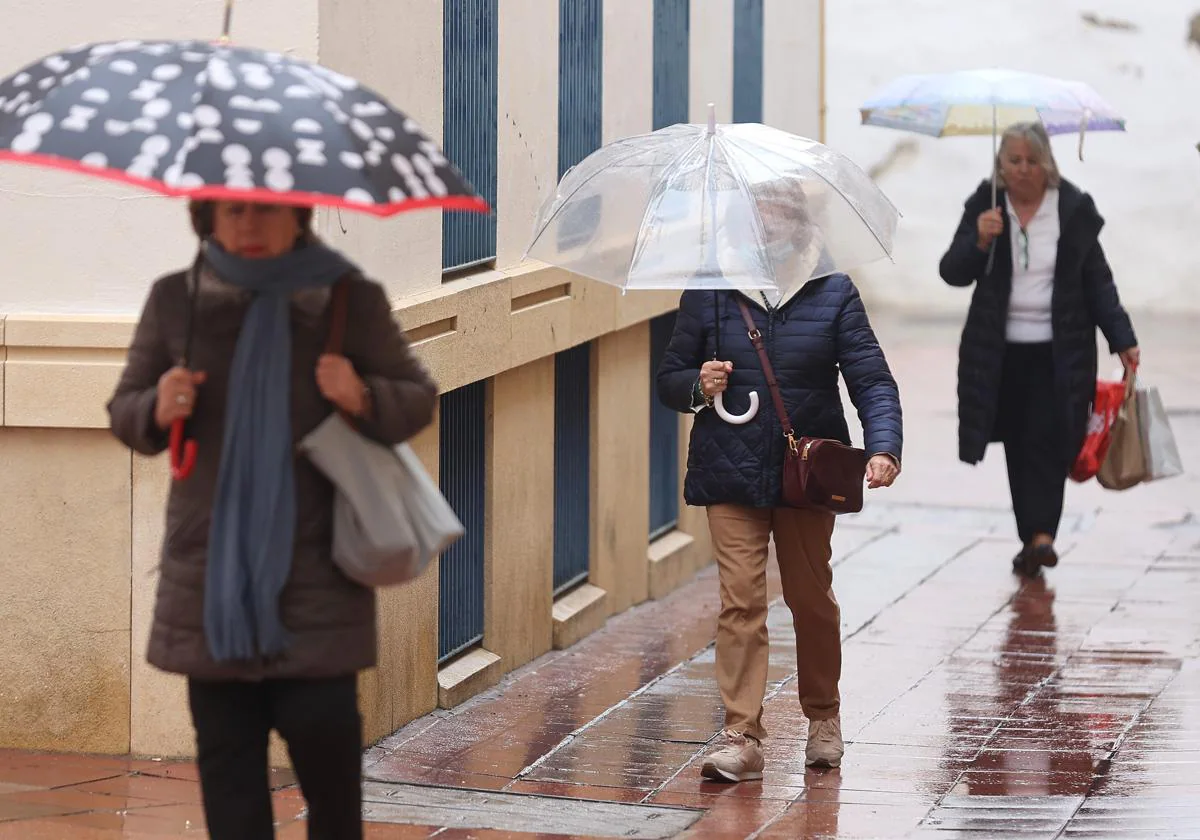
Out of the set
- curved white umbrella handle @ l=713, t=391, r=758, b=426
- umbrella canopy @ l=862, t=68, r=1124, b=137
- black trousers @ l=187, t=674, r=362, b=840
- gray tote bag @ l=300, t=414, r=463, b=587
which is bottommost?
black trousers @ l=187, t=674, r=362, b=840

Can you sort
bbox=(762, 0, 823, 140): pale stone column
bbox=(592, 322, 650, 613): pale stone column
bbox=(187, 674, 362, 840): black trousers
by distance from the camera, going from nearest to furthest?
bbox=(187, 674, 362, 840): black trousers, bbox=(592, 322, 650, 613): pale stone column, bbox=(762, 0, 823, 140): pale stone column

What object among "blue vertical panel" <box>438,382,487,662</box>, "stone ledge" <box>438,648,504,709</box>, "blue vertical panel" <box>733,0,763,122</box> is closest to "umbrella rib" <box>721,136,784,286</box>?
"blue vertical panel" <box>438,382,487,662</box>

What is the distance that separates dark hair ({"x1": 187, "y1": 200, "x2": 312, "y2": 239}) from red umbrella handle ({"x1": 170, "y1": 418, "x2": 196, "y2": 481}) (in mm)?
394

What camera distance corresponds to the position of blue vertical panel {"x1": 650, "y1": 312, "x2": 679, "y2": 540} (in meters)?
9.97

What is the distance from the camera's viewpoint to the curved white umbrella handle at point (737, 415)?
20.5 feet

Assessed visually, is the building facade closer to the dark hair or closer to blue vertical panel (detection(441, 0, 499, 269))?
blue vertical panel (detection(441, 0, 499, 269))

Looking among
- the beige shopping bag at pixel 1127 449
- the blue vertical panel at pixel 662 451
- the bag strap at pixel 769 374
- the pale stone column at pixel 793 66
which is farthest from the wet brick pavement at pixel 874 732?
the pale stone column at pixel 793 66

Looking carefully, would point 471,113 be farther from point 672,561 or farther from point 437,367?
point 672,561

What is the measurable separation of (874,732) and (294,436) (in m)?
3.43

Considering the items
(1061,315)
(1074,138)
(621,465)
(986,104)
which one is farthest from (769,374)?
(1074,138)

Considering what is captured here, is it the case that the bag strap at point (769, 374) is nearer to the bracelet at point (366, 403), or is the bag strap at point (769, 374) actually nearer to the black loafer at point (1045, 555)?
the bracelet at point (366, 403)

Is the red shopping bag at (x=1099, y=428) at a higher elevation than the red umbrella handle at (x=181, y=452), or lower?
lower

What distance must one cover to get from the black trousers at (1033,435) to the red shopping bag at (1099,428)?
97mm

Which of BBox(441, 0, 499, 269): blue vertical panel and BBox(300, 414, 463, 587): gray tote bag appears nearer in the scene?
BBox(300, 414, 463, 587): gray tote bag
